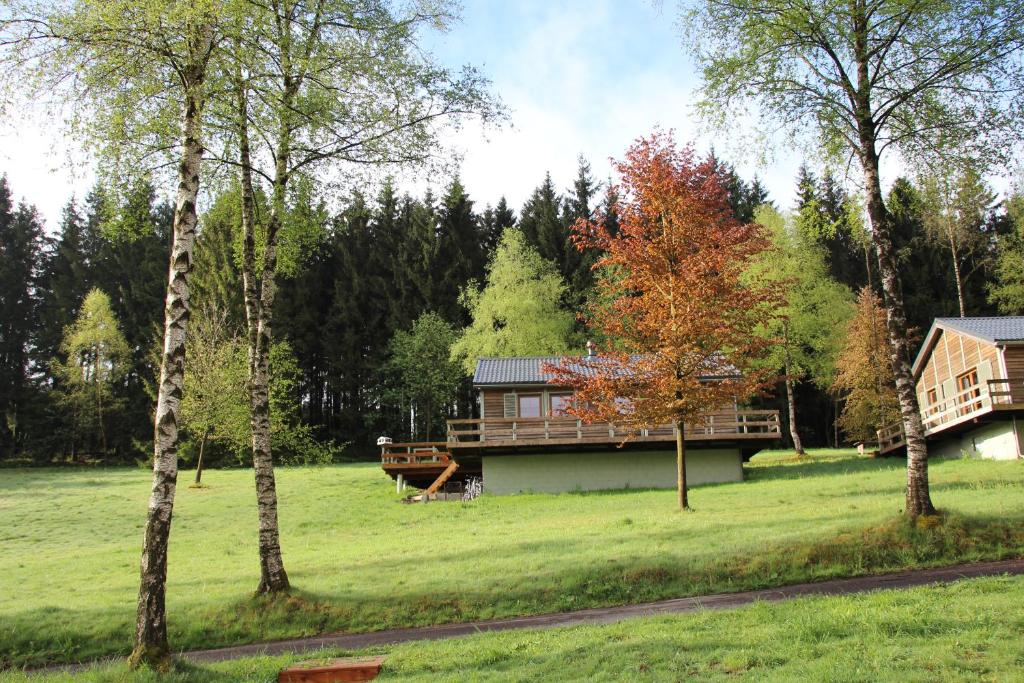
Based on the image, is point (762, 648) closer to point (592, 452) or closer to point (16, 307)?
point (592, 452)

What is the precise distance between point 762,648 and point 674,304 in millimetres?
11836

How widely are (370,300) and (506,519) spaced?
34.8 metres

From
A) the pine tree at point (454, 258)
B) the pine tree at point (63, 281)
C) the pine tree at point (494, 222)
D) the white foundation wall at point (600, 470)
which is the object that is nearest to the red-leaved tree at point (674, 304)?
the white foundation wall at point (600, 470)

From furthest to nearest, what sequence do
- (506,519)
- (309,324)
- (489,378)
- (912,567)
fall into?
(309,324) → (489,378) → (506,519) → (912,567)

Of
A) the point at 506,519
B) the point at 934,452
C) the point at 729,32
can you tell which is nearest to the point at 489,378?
the point at 506,519

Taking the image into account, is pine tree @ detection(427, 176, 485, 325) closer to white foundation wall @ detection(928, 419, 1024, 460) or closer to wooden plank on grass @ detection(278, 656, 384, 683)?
→ white foundation wall @ detection(928, 419, 1024, 460)

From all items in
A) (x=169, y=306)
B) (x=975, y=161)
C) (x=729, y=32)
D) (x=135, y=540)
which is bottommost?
(x=135, y=540)

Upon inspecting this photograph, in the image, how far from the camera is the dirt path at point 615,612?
9914 mm

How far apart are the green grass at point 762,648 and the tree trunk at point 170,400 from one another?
0.52m

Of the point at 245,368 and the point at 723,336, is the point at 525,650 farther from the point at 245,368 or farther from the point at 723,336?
the point at 245,368

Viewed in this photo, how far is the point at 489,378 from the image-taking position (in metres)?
28.1

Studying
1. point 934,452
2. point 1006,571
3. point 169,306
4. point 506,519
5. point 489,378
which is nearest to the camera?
point 169,306

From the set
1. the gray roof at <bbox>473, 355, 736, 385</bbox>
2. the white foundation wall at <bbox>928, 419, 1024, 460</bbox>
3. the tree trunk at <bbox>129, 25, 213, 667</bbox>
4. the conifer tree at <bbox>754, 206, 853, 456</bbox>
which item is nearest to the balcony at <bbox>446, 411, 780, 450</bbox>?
the gray roof at <bbox>473, 355, 736, 385</bbox>

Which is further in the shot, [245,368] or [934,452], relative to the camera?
[245,368]
